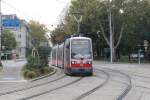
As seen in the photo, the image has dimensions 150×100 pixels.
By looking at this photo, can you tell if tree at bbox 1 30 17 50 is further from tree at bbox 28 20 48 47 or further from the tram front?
the tram front

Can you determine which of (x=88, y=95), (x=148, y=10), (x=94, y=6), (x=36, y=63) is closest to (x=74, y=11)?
(x=94, y=6)

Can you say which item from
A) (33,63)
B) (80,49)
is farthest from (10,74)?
(80,49)

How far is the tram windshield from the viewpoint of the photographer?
36188 mm

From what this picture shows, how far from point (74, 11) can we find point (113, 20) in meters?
9.81

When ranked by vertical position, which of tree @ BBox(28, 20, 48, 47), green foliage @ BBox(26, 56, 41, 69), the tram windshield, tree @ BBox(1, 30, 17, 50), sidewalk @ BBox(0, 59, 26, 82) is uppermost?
tree @ BBox(28, 20, 48, 47)

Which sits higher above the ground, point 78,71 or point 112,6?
point 112,6

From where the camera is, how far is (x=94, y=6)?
87000 mm

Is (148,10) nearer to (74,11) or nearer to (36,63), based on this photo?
(74,11)

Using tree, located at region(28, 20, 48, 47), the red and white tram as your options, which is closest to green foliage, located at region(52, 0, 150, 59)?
the red and white tram

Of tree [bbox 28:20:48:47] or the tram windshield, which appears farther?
tree [bbox 28:20:48:47]

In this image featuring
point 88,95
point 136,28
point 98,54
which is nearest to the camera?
point 88,95

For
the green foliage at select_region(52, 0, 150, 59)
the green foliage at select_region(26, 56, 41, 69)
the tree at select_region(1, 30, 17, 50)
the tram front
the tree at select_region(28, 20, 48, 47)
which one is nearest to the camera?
the tram front

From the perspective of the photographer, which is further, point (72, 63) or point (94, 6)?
point (94, 6)

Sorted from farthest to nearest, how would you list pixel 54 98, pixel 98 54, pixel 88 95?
pixel 98 54 → pixel 88 95 → pixel 54 98
